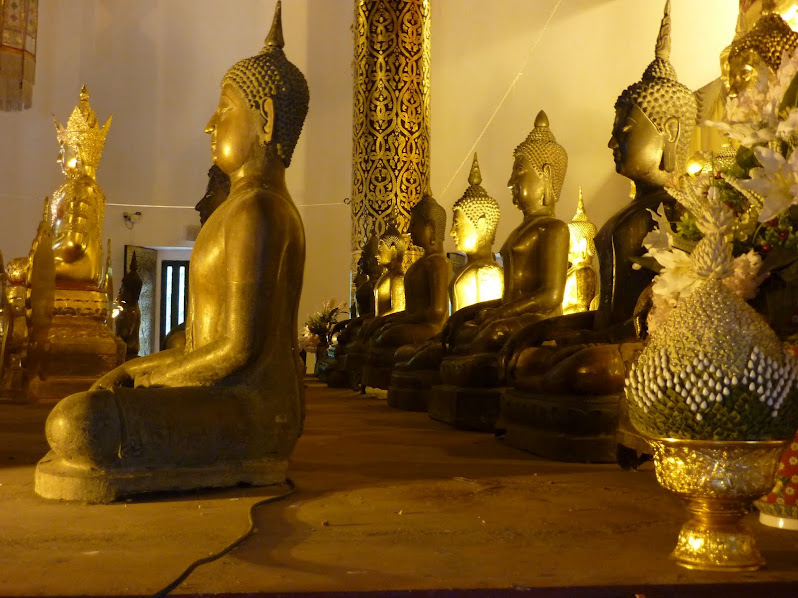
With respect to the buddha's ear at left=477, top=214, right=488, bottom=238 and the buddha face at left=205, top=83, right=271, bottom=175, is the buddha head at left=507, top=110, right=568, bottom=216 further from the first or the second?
the buddha face at left=205, top=83, right=271, bottom=175

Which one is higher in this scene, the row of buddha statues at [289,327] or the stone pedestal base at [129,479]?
the row of buddha statues at [289,327]

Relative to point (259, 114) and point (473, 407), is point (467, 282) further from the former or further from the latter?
point (259, 114)

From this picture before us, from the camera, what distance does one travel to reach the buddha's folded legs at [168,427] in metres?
2.18

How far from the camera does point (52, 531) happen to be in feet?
6.13

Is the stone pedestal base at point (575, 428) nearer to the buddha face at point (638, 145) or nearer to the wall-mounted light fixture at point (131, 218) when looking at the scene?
the buddha face at point (638, 145)

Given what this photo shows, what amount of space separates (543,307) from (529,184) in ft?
1.88

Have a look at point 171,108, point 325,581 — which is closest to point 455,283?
point 325,581

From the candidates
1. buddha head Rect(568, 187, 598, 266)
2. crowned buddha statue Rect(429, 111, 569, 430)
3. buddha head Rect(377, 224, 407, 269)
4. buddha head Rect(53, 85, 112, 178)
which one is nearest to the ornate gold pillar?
buddha head Rect(377, 224, 407, 269)

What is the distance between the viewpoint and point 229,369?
95.0 inches

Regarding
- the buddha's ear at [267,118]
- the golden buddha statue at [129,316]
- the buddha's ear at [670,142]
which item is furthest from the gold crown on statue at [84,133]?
the buddha's ear at [670,142]

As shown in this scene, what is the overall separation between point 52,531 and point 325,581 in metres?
0.67

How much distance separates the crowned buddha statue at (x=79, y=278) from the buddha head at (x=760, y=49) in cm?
418

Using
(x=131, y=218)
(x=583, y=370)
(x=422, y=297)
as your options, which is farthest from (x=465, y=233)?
(x=131, y=218)

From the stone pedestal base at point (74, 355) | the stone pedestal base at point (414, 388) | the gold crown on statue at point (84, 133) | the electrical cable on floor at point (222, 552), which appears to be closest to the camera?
the electrical cable on floor at point (222, 552)
